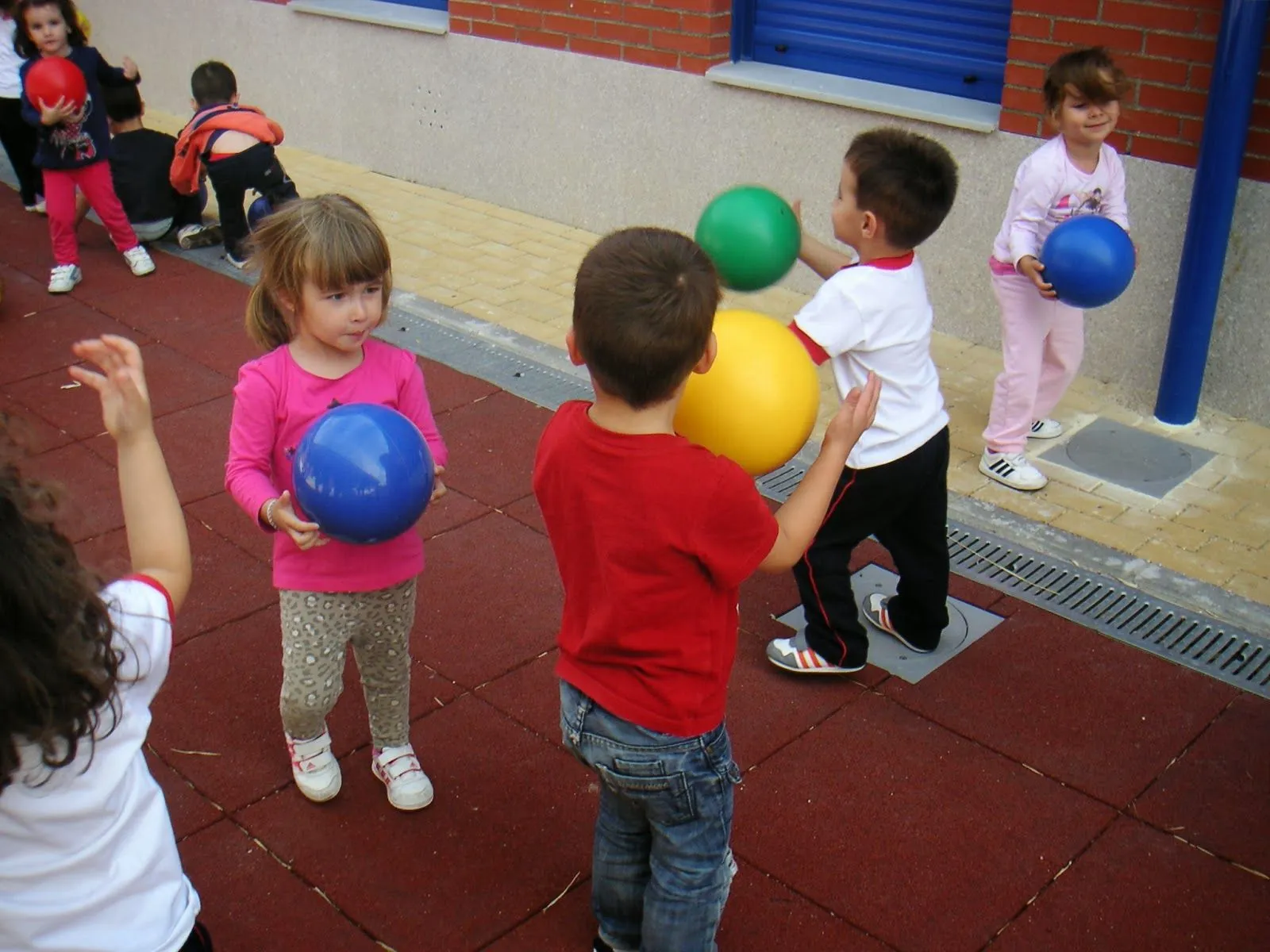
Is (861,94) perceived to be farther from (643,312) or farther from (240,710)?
(643,312)

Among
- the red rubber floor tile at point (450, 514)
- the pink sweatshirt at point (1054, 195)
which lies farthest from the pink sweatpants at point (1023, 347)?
the red rubber floor tile at point (450, 514)

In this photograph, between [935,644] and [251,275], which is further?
[251,275]

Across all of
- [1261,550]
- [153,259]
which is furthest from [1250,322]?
[153,259]

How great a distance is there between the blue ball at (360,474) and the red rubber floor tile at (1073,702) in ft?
6.30

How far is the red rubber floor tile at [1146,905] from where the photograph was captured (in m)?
3.20

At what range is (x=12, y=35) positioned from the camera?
27.8ft

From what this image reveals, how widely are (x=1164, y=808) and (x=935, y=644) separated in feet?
3.04

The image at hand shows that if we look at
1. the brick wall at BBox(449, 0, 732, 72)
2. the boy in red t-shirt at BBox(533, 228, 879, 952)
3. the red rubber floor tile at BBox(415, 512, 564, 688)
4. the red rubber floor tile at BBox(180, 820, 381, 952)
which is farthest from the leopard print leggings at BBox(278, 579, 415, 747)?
the brick wall at BBox(449, 0, 732, 72)

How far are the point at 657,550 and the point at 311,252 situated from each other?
122 cm

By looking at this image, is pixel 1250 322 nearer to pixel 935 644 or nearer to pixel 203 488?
pixel 935 644

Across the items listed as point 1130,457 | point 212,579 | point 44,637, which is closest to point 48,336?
point 212,579

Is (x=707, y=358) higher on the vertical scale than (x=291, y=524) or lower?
higher

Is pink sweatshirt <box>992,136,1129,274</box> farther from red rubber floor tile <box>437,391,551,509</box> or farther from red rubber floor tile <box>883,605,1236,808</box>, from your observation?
red rubber floor tile <box>437,391,551,509</box>

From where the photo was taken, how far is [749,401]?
2.88 meters
